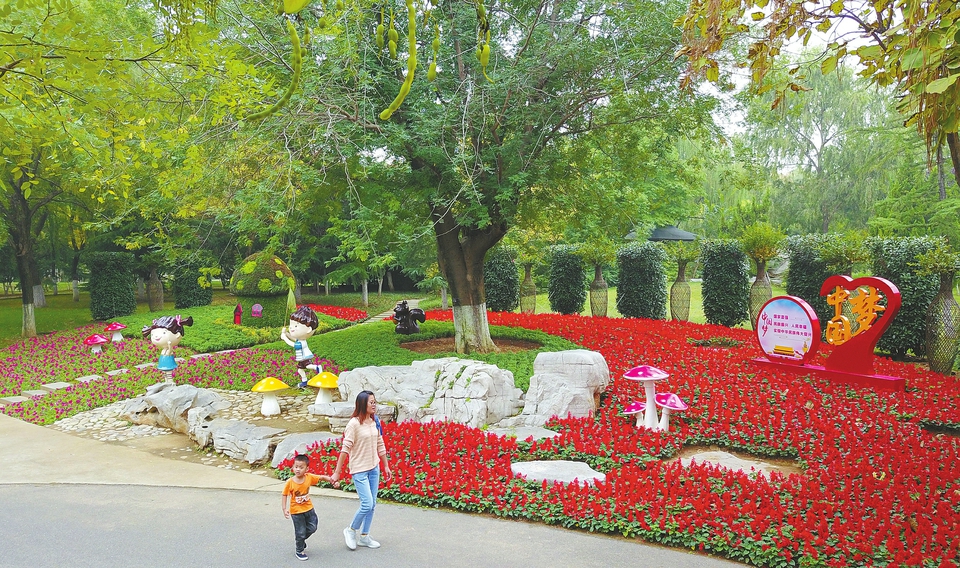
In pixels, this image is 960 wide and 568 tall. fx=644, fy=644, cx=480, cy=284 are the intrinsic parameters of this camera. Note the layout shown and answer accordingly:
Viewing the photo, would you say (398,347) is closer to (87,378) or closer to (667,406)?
(87,378)

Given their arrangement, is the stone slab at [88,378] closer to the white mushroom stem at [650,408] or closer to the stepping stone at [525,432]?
the stepping stone at [525,432]

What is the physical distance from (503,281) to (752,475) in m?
14.1

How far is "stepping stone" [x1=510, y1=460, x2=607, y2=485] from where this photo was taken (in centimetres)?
653

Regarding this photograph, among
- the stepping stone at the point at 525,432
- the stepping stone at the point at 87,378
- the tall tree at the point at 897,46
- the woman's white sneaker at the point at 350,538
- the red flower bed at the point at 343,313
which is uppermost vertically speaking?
the tall tree at the point at 897,46

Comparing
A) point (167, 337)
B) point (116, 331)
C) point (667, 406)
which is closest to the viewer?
point (667, 406)

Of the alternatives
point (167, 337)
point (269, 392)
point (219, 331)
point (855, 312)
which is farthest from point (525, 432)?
point (219, 331)

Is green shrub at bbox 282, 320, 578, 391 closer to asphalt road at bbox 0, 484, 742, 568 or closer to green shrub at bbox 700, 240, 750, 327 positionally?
asphalt road at bbox 0, 484, 742, 568

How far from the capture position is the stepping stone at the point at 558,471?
6.53 metres

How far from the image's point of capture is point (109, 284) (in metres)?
20.5

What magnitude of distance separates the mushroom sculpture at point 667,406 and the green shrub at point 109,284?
1861 cm

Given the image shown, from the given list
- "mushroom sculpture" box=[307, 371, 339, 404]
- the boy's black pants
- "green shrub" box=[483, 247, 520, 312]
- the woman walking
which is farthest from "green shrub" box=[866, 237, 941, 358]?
the boy's black pants

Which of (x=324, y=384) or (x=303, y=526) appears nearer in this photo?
(x=303, y=526)

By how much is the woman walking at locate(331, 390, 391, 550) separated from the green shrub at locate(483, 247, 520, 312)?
14.9 m

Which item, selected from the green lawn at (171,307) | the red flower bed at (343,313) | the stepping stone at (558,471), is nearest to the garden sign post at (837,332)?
the stepping stone at (558,471)
